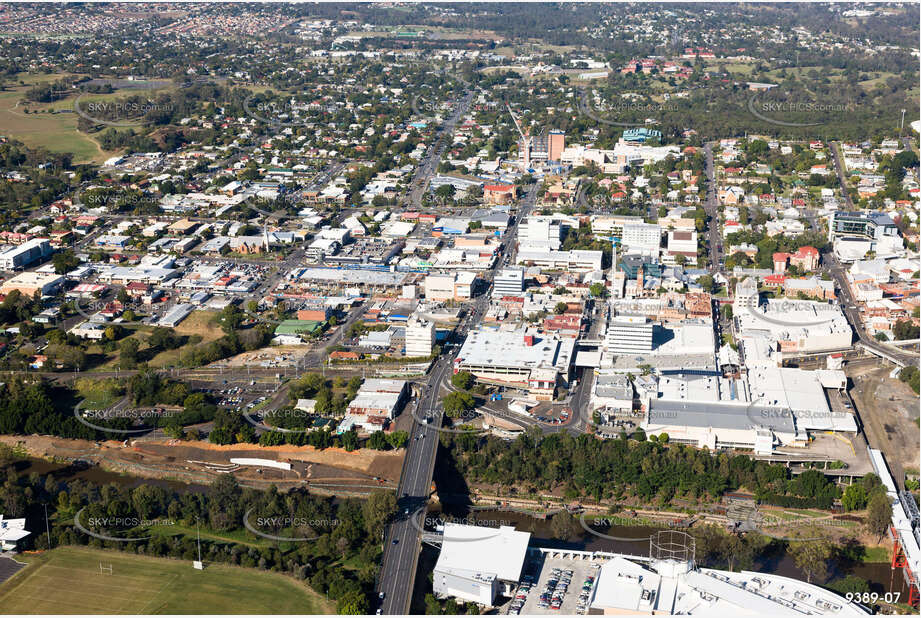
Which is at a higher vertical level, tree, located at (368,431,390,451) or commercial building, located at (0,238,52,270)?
tree, located at (368,431,390,451)

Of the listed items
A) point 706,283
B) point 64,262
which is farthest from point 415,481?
point 64,262

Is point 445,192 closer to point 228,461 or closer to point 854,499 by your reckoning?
point 228,461

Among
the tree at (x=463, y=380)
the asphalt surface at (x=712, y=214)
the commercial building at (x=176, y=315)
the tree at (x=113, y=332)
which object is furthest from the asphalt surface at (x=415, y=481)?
the tree at (x=113, y=332)

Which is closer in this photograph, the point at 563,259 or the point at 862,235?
the point at 563,259

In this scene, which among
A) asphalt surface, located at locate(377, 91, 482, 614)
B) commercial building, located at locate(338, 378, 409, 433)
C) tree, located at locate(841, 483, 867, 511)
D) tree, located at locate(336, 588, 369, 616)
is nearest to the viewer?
tree, located at locate(336, 588, 369, 616)

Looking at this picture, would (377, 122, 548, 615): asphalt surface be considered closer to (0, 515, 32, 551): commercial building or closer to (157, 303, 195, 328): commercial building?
(0, 515, 32, 551): commercial building

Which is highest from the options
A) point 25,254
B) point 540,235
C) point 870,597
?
point 540,235

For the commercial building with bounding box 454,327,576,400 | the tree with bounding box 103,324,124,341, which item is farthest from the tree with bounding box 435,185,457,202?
the tree with bounding box 103,324,124,341
